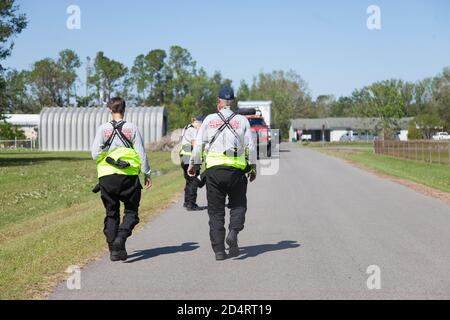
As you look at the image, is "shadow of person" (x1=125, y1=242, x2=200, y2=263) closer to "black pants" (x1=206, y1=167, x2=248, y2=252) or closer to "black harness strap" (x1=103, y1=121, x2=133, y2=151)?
"black pants" (x1=206, y1=167, x2=248, y2=252)

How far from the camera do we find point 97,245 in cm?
867

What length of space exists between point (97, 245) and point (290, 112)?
11238cm

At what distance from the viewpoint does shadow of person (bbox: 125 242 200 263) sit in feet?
26.1

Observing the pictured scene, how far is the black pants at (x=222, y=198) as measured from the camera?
25.5 feet

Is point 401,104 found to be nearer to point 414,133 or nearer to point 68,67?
point 414,133

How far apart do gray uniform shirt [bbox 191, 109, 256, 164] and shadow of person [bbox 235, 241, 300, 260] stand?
1154 millimetres

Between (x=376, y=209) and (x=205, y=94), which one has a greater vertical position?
(x=205, y=94)

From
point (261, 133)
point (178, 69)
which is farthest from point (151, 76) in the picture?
point (261, 133)

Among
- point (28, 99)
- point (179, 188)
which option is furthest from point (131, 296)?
point (28, 99)

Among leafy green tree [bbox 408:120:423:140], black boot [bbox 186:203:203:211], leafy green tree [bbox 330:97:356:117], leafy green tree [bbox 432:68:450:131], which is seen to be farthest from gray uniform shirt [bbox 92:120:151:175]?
leafy green tree [bbox 330:97:356:117]

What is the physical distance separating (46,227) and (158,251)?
371cm

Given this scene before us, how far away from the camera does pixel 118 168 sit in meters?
7.62

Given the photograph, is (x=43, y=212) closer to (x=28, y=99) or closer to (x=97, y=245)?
(x=97, y=245)
